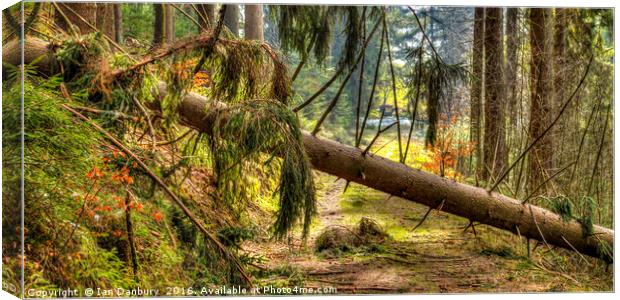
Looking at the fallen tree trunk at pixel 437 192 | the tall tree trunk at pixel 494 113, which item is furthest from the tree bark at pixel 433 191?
the tall tree trunk at pixel 494 113

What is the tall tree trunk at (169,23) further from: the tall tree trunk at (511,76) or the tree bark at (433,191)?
the tall tree trunk at (511,76)

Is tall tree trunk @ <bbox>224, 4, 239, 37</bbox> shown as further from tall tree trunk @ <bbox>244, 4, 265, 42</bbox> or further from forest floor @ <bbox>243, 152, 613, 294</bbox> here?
forest floor @ <bbox>243, 152, 613, 294</bbox>

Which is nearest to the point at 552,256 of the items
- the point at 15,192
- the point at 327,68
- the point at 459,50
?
the point at 459,50

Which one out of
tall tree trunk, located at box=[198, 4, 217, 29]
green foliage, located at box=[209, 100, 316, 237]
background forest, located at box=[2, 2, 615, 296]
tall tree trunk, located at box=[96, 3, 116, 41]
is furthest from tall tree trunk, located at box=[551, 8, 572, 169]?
tall tree trunk, located at box=[96, 3, 116, 41]

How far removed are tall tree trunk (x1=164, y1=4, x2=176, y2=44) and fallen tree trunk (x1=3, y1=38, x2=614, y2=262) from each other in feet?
0.66

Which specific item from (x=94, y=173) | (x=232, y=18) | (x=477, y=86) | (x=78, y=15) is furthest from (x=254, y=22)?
(x=477, y=86)

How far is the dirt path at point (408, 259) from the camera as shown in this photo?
305cm

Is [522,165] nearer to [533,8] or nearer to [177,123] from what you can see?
[533,8]

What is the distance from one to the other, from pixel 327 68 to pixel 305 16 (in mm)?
286

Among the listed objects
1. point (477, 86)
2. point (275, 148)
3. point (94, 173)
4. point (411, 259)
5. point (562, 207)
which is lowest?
point (411, 259)

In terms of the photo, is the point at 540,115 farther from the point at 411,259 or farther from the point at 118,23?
the point at 118,23

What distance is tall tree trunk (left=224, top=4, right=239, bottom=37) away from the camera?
9.43ft

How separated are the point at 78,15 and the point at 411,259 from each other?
6.13 feet

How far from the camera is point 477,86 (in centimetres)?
339
